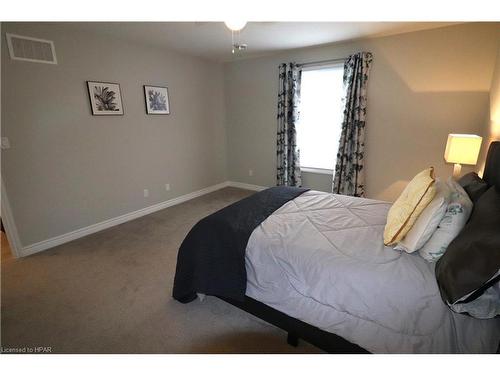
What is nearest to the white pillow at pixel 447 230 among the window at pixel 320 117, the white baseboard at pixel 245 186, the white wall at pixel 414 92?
the white wall at pixel 414 92

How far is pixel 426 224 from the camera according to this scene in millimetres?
1249

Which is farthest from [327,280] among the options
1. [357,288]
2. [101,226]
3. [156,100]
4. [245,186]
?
[245,186]

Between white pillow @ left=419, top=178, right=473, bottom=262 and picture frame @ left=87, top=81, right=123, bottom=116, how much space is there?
11.4ft

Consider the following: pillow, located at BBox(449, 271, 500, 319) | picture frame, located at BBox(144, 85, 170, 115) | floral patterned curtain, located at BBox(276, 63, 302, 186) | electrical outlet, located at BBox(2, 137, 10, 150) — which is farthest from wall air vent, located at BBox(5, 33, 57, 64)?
pillow, located at BBox(449, 271, 500, 319)

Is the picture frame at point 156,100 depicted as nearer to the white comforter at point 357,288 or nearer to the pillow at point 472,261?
the white comforter at point 357,288

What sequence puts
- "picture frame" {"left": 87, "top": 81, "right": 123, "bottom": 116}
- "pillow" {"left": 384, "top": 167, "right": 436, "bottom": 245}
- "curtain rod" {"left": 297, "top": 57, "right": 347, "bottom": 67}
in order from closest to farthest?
1. "pillow" {"left": 384, "top": 167, "right": 436, "bottom": 245}
2. "picture frame" {"left": 87, "top": 81, "right": 123, "bottom": 116}
3. "curtain rod" {"left": 297, "top": 57, "right": 347, "bottom": 67}

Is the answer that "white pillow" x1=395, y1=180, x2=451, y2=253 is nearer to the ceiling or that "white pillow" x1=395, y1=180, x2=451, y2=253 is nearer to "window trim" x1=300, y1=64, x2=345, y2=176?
the ceiling

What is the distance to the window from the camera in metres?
3.57

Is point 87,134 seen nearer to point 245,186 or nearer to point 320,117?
point 245,186

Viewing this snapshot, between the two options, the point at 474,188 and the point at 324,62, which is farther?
the point at 324,62

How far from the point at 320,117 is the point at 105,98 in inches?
120

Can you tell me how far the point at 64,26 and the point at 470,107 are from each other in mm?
4525

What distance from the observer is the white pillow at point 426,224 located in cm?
124
